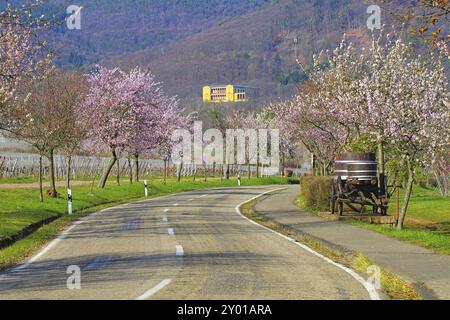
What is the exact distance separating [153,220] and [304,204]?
10778 millimetres

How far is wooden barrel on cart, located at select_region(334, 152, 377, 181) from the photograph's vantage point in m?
28.3

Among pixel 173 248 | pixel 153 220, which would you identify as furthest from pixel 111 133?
pixel 173 248

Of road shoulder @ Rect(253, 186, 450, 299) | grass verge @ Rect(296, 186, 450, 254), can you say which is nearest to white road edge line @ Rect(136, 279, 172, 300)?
road shoulder @ Rect(253, 186, 450, 299)

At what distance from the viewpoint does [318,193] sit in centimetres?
3503

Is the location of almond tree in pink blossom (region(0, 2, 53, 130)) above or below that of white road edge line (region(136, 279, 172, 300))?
above

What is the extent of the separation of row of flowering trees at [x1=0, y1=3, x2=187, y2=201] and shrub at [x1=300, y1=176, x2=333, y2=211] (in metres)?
11.5

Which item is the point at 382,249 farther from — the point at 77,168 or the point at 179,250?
the point at 77,168

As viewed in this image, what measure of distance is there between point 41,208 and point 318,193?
1185cm

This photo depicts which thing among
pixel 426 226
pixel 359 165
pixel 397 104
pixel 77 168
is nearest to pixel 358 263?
pixel 397 104

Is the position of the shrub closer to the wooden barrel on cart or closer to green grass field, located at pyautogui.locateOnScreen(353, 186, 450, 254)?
green grass field, located at pyautogui.locateOnScreen(353, 186, 450, 254)

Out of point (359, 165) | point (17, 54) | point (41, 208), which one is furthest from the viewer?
point (41, 208)

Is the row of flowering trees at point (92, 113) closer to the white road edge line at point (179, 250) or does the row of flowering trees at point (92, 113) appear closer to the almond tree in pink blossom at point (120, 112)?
the almond tree in pink blossom at point (120, 112)

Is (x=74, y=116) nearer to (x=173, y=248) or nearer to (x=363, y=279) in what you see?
(x=173, y=248)

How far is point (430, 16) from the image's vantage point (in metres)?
13.8
